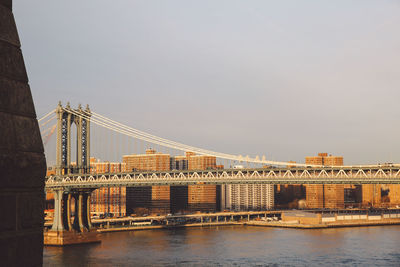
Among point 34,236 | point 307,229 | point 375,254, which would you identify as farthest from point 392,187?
point 34,236

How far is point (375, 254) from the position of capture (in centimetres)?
5547

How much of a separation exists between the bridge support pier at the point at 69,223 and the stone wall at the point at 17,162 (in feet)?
203

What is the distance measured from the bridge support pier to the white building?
86.5 metres

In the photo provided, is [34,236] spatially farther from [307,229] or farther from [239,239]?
[307,229]

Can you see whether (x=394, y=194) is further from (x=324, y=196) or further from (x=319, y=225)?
(x=319, y=225)

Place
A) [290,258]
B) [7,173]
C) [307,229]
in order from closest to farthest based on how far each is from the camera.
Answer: [7,173] → [290,258] → [307,229]

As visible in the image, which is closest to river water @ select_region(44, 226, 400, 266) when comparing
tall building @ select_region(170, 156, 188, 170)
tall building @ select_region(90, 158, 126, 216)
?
tall building @ select_region(90, 158, 126, 216)

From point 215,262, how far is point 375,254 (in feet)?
59.6

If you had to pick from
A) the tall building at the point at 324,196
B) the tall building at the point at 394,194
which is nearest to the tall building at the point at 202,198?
the tall building at the point at 324,196

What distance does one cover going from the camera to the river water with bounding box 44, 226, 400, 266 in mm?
49469

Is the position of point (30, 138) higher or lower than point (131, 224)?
higher

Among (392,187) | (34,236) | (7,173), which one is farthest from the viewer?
(392,187)

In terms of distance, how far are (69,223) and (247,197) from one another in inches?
3776

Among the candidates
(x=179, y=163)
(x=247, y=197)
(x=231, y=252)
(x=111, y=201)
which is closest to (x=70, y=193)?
(x=231, y=252)
